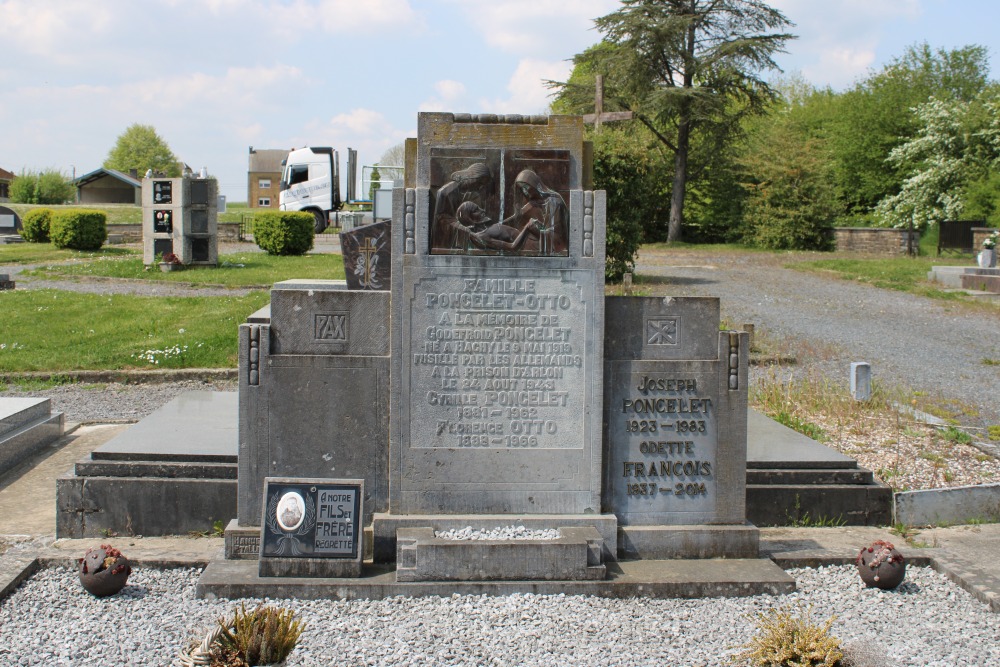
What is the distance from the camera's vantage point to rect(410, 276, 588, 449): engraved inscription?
5.40 meters

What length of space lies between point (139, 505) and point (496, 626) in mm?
2545

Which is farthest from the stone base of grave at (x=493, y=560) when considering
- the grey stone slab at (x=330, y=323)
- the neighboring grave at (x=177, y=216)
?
the neighboring grave at (x=177, y=216)

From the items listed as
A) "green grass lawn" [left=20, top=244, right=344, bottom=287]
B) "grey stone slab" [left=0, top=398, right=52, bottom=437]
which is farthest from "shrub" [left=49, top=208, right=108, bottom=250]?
"grey stone slab" [left=0, top=398, right=52, bottom=437]

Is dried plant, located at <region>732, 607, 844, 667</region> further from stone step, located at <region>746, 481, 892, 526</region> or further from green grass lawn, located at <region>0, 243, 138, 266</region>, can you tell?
green grass lawn, located at <region>0, 243, 138, 266</region>

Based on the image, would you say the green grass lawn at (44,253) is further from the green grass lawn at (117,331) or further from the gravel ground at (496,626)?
the gravel ground at (496,626)

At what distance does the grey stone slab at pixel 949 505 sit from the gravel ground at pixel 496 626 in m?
1.10

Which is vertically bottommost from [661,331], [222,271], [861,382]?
[861,382]

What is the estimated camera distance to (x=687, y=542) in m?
5.53

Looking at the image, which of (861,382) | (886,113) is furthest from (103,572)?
(886,113)

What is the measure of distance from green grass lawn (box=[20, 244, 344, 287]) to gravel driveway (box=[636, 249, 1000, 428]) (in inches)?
309

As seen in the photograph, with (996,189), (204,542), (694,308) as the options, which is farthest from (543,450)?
(996,189)

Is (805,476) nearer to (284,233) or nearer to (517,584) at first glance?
(517,584)

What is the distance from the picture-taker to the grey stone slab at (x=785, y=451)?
6.43 m

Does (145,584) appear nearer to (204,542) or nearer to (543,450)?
(204,542)
